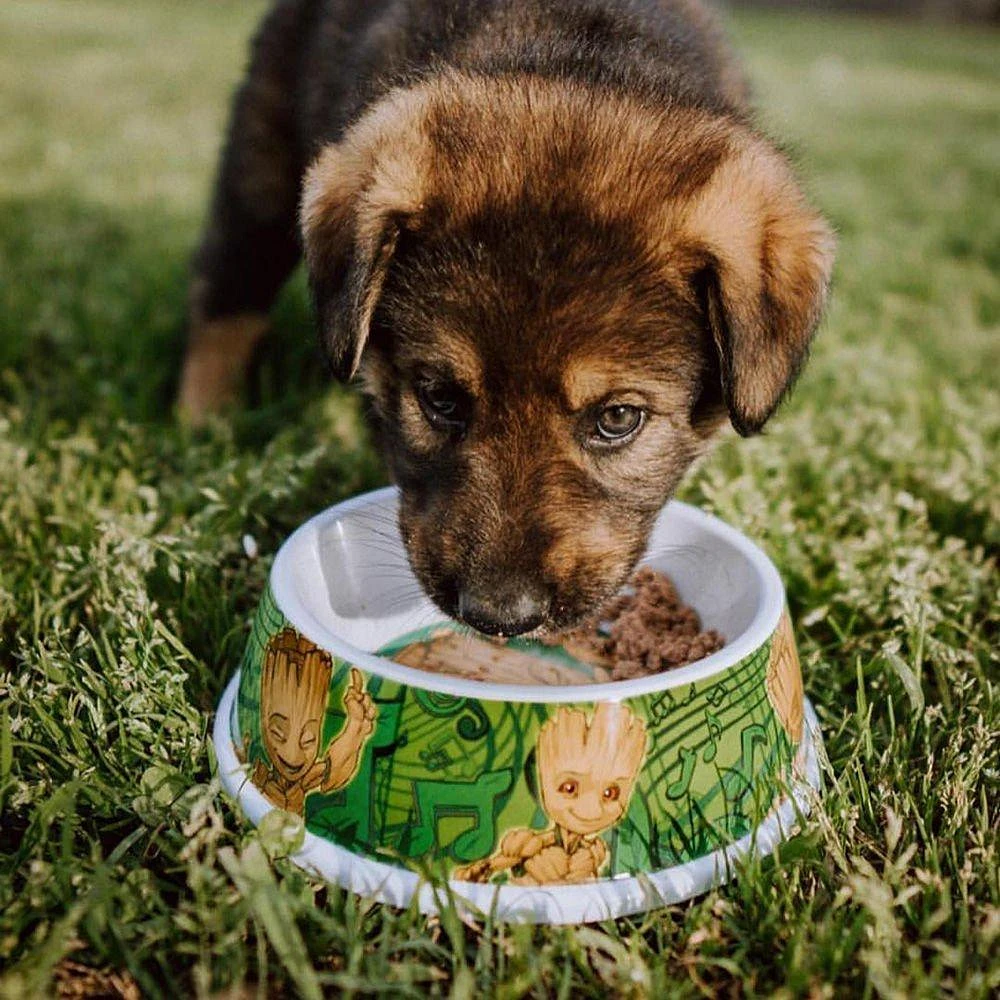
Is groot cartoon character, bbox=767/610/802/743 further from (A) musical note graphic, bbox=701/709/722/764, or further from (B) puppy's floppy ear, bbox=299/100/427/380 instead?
(B) puppy's floppy ear, bbox=299/100/427/380

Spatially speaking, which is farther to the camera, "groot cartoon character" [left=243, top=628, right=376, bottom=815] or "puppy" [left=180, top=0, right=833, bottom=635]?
"puppy" [left=180, top=0, right=833, bottom=635]

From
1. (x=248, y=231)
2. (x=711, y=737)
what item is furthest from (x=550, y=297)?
(x=248, y=231)

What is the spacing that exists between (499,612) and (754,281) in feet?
2.55

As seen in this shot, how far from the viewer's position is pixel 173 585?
243 centimetres

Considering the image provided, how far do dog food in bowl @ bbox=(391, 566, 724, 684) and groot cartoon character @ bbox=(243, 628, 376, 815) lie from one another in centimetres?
43

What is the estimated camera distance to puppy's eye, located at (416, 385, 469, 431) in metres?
2.09

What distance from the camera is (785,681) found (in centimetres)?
195

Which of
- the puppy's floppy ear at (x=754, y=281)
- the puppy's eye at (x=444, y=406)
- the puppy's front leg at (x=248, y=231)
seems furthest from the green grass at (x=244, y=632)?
the puppy's eye at (x=444, y=406)

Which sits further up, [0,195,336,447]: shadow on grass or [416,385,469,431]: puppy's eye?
[416,385,469,431]: puppy's eye

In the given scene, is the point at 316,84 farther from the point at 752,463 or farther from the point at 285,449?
the point at 752,463

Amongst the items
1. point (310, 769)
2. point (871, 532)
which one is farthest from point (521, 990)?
point (871, 532)

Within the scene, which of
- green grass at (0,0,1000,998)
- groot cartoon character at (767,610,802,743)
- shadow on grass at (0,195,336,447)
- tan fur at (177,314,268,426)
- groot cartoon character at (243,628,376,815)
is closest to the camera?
green grass at (0,0,1000,998)

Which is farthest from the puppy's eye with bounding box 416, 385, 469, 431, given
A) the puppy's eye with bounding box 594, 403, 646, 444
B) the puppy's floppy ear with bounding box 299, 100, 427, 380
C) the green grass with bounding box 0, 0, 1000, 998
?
the green grass with bounding box 0, 0, 1000, 998

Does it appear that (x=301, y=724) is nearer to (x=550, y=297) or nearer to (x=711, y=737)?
(x=711, y=737)
